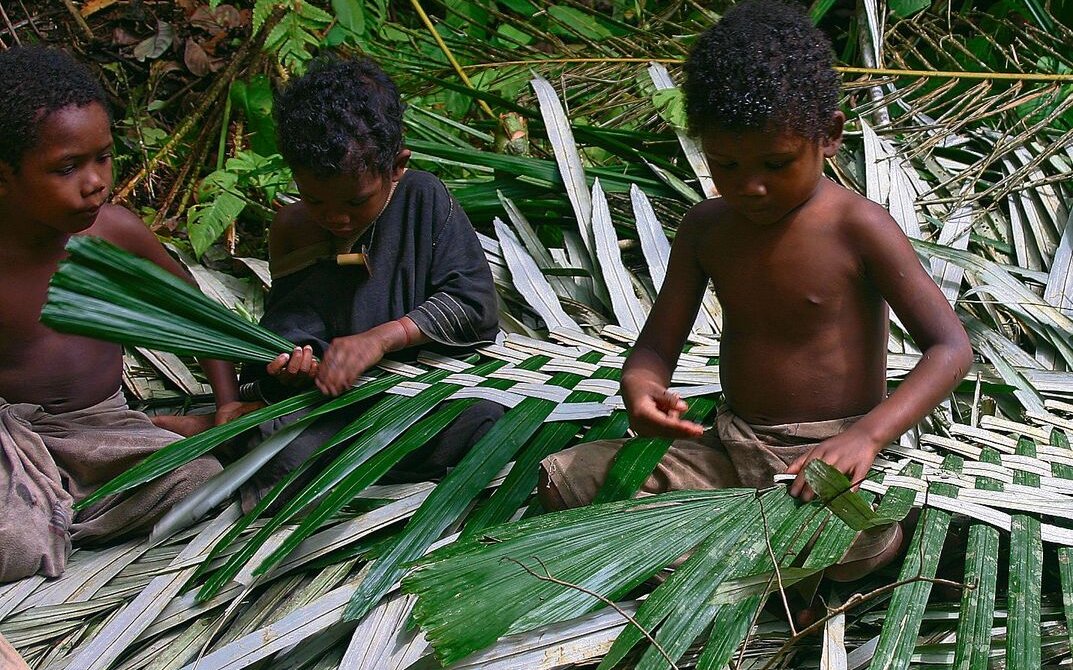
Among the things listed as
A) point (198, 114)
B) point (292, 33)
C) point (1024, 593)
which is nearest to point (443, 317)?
point (1024, 593)

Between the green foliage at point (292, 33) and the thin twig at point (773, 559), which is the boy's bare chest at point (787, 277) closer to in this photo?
the thin twig at point (773, 559)

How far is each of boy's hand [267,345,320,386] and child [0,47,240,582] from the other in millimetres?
233

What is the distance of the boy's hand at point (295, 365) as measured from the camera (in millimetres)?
2244

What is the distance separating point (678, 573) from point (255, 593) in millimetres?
811

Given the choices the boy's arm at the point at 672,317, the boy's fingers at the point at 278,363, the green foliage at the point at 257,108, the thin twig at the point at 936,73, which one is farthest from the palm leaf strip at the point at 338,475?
the green foliage at the point at 257,108

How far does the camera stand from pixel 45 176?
2.27 meters

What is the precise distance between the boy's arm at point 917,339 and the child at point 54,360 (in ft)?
4.21

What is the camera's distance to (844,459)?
5.59 ft

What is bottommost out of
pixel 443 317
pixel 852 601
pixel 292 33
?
pixel 852 601

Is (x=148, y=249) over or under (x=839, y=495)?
over

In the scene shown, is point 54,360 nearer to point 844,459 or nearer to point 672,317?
point 672,317

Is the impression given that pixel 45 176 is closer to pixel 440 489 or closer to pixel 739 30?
pixel 440 489

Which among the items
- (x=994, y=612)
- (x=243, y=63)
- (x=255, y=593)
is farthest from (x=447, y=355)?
(x=243, y=63)

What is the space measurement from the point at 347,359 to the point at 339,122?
488mm
